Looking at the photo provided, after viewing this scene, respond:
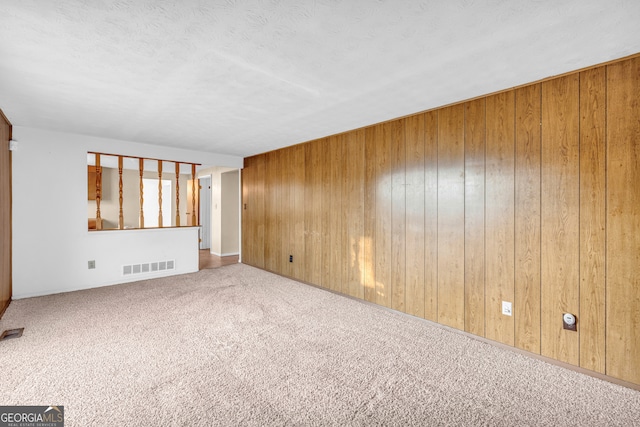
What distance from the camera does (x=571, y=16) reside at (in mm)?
1542

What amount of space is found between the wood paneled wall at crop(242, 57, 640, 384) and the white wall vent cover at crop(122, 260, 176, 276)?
3098 millimetres

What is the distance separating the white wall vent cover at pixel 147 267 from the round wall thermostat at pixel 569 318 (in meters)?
5.40

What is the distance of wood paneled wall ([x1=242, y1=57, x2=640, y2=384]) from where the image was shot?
6.62 feet

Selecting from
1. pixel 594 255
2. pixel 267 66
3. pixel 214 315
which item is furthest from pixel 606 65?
pixel 214 315

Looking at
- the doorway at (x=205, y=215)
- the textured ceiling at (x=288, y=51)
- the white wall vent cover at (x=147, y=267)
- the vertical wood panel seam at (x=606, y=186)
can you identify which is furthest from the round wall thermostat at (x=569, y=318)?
the doorway at (x=205, y=215)

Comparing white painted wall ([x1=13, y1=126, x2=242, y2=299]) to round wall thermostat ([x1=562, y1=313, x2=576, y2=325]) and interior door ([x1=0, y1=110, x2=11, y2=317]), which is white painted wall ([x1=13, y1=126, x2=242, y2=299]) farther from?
round wall thermostat ([x1=562, y1=313, x2=576, y2=325])

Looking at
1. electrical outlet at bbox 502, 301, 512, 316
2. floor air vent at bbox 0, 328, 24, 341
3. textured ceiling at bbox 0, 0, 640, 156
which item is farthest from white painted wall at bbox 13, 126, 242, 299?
electrical outlet at bbox 502, 301, 512, 316

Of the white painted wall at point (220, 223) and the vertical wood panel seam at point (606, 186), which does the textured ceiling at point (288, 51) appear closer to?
the vertical wood panel seam at point (606, 186)

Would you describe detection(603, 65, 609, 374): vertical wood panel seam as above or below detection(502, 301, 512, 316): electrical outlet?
above

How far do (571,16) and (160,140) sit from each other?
4885 mm

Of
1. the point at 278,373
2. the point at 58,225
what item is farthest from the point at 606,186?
the point at 58,225

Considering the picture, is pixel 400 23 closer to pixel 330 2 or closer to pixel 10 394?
pixel 330 2

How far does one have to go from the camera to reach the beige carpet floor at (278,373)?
5.55 feet

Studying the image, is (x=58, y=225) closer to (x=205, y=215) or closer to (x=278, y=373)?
(x=278, y=373)
